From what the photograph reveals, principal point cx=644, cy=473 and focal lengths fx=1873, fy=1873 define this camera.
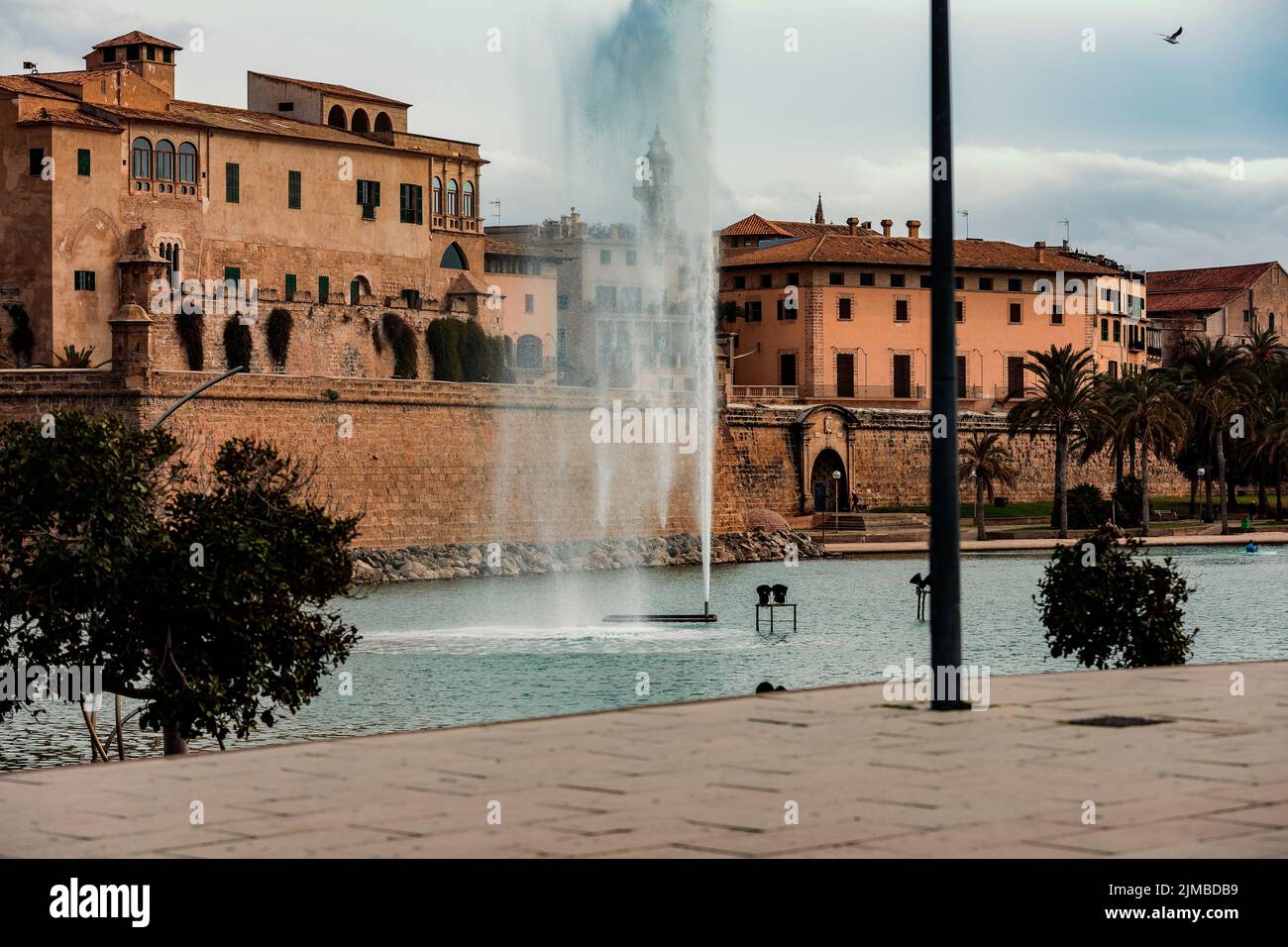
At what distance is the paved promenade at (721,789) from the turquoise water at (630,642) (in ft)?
48.3

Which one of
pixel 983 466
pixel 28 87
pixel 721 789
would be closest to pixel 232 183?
pixel 28 87

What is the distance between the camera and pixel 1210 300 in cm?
11606

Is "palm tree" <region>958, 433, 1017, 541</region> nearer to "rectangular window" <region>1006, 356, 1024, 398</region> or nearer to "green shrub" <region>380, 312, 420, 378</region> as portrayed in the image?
"rectangular window" <region>1006, 356, 1024, 398</region>

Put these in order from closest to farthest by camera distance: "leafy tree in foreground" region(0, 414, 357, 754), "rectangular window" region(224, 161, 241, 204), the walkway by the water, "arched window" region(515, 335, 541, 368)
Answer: "leafy tree in foreground" region(0, 414, 357, 754), "rectangular window" region(224, 161, 241, 204), the walkway by the water, "arched window" region(515, 335, 541, 368)

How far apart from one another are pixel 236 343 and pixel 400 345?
8.12m

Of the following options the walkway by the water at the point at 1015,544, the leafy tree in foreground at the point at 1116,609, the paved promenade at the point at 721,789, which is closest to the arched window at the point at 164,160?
the walkway by the water at the point at 1015,544

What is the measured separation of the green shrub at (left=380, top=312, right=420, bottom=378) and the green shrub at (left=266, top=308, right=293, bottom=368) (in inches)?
199

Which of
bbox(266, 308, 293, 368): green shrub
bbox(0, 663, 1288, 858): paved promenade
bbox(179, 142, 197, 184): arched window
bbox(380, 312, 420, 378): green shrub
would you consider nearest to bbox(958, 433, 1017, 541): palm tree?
bbox(380, 312, 420, 378): green shrub

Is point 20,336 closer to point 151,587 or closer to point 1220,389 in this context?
point 151,587

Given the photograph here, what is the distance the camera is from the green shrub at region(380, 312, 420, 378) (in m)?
69.9

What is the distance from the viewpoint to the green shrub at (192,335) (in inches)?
2453

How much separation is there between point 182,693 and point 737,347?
70.7 metres

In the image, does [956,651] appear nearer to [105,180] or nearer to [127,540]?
[127,540]
